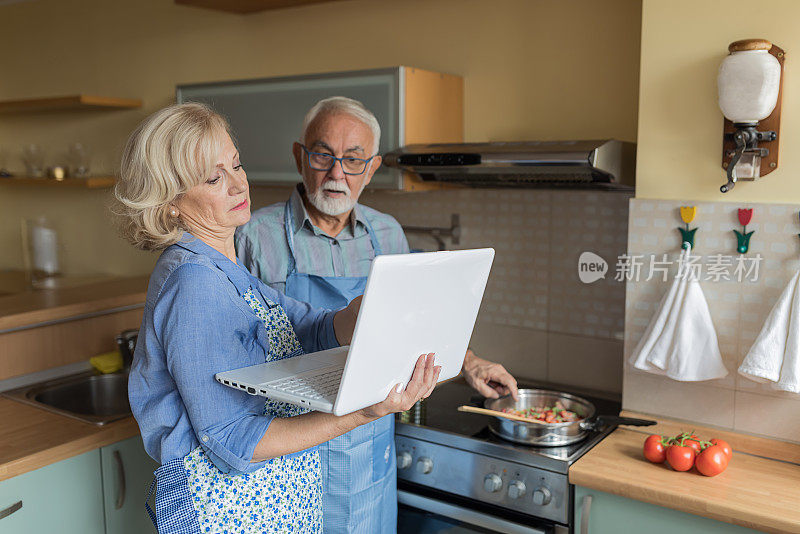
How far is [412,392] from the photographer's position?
1192 mm

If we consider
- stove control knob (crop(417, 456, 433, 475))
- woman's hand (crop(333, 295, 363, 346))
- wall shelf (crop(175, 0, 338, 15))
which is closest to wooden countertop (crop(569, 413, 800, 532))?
stove control knob (crop(417, 456, 433, 475))

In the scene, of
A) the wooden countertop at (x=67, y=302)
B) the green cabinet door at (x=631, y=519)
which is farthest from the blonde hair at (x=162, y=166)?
the wooden countertop at (x=67, y=302)

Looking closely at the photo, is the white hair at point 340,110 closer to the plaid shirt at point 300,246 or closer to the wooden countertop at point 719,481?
the plaid shirt at point 300,246

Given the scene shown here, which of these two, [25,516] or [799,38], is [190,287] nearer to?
[25,516]

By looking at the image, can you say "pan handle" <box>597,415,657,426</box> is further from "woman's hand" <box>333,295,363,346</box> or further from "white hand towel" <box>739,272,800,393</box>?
"woman's hand" <box>333,295,363,346</box>

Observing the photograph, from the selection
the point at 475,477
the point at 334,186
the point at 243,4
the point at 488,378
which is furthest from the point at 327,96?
the point at 475,477

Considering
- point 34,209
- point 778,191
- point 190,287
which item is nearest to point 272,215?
point 190,287

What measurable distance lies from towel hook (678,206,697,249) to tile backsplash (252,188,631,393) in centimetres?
37

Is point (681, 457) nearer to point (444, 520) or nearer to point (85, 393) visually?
point (444, 520)

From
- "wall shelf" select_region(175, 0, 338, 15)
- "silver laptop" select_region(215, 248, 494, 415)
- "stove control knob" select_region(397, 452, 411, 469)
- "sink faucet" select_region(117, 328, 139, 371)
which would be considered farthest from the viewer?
"wall shelf" select_region(175, 0, 338, 15)

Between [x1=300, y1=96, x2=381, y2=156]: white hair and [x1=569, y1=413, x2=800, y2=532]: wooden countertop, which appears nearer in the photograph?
[x1=569, y1=413, x2=800, y2=532]: wooden countertop

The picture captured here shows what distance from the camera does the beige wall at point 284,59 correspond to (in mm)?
2273

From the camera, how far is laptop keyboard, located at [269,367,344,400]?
111 cm

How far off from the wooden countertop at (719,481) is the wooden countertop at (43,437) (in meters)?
1.19
